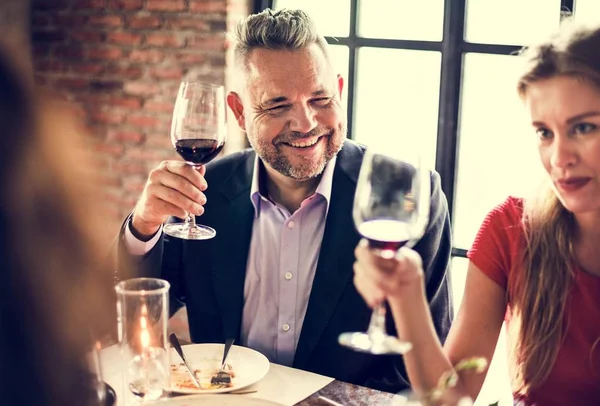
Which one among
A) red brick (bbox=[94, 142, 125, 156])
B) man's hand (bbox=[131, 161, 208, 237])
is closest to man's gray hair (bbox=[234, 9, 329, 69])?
man's hand (bbox=[131, 161, 208, 237])

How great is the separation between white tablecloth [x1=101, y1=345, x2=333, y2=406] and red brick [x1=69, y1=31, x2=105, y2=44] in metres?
2.29

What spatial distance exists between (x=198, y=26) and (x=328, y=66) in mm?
1414

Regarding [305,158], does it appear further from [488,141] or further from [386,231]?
[488,141]

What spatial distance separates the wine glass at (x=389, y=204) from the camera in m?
1.05

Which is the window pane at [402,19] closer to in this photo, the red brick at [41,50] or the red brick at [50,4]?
the red brick at [50,4]

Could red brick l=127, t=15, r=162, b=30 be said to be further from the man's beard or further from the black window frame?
the man's beard

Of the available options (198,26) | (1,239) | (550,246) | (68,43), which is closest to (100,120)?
(68,43)

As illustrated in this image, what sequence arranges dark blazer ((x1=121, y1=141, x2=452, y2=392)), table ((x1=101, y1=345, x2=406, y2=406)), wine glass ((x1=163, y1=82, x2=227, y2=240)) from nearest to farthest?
table ((x1=101, y1=345, x2=406, y2=406)) < wine glass ((x1=163, y1=82, x2=227, y2=240)) < dark blazer ((x1=121, y1=141, x2=452, y2=392))

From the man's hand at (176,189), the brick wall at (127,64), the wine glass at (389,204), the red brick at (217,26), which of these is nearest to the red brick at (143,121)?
the brick wall at (127,64)

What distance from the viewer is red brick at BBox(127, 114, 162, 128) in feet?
11.3

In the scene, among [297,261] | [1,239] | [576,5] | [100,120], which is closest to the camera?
[1,239]

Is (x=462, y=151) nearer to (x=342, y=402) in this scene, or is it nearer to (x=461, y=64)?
(x=461, y=64)

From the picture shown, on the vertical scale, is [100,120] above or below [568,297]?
above

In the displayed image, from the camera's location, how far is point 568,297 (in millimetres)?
1562
